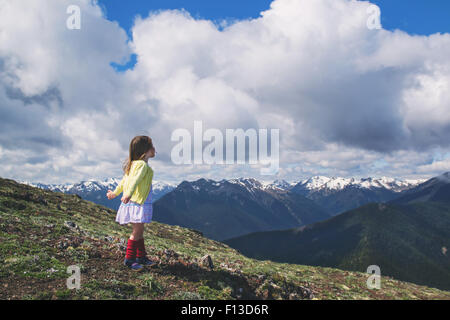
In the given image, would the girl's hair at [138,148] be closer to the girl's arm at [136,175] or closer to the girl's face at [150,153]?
the girl's face at [150,153]

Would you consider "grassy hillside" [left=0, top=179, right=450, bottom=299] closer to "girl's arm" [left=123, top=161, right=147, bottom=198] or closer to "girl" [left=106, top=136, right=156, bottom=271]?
"girl" [left=106, top=136, right=156, bottom=271]

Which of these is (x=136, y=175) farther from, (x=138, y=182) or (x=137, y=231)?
(x=137, y=231)

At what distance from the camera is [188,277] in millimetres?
12867

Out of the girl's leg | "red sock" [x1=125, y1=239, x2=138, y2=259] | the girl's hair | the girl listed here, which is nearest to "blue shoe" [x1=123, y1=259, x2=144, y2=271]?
the girl

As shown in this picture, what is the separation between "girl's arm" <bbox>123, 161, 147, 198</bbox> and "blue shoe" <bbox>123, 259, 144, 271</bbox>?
378 centimetres

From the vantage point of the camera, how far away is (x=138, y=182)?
36.7 ft

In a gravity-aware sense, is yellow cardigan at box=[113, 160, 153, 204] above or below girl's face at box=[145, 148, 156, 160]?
below

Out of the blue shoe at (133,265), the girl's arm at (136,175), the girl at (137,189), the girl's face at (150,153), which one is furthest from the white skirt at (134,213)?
the blue shoe at (133,265)

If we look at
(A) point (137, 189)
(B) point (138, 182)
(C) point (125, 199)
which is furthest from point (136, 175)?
(C) point (125, 199)

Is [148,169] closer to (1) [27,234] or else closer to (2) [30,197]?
(1) [27,234]

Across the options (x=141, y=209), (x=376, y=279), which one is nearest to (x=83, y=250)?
(x=141, y=209)

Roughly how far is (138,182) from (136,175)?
1.09ft

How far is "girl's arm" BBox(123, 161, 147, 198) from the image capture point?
1113 centimetres
